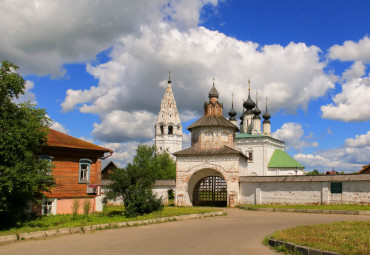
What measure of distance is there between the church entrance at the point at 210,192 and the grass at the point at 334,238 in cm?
1873

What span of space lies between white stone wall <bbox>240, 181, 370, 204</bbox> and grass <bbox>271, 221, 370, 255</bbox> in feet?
42.0

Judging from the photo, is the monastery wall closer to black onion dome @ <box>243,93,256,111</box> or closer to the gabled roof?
the gabled roof

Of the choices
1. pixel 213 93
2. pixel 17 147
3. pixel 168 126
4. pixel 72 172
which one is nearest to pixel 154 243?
pixel 17 147

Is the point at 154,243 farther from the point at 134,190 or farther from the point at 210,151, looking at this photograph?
the point at 210,151

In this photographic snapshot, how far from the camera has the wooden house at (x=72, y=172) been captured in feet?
61.2

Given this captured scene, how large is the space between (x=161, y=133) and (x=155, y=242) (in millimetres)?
62510

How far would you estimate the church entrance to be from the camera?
3031cm

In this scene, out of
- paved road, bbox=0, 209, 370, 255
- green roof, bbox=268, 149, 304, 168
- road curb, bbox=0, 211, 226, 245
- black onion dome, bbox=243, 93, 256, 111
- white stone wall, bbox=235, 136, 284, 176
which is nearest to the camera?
paved road, bbox=0, 209, 370, 255

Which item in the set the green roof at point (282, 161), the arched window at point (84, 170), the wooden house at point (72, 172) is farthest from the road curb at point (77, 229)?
the green roof at point (282, 161)

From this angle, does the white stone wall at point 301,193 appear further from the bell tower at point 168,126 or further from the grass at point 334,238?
the bell tower at point 168,126

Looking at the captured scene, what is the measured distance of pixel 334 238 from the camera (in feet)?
31.6

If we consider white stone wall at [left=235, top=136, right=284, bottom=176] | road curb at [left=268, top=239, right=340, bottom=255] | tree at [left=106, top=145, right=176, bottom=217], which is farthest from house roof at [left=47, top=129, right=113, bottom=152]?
white stone wall at [left=235, top=136, right=284, bottom=176]

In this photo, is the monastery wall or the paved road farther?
the monastery wall

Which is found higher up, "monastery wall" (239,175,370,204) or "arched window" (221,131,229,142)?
"arched window" (221,131,229,142)
